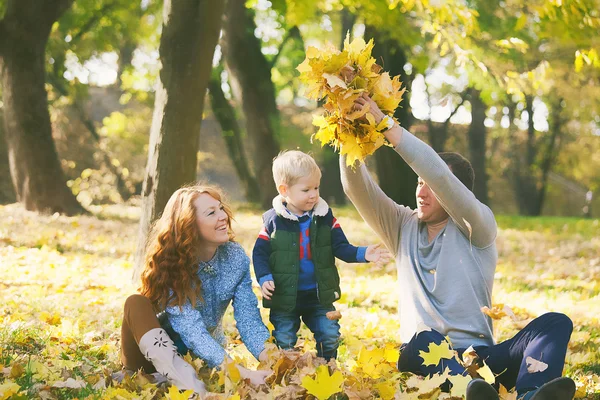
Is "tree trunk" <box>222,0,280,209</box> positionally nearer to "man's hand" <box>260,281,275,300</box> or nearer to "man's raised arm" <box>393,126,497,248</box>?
"man's hand" <box>260,281,275,300</box>

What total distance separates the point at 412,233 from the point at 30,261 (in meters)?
4.70

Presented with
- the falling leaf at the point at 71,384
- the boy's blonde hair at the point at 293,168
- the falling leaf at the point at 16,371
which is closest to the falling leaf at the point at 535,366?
the boy's blonde hair at the point at 293,168

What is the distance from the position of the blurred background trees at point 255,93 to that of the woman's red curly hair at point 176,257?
1356 millimetres

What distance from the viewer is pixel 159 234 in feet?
11.8

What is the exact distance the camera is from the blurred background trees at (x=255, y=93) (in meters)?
6.27

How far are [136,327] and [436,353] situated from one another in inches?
54.4

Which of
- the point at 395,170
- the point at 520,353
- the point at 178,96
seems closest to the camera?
the point at 520,353

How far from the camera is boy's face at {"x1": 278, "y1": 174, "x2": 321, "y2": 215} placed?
12.2 ft

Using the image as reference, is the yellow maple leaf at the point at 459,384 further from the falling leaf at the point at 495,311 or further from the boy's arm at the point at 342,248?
the boy's arm at the point at 342,248

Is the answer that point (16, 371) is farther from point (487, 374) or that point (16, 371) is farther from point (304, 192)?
point (487, 374)

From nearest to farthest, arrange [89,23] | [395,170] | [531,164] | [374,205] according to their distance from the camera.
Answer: [374,205] → [395,170] → [89,23] → [531,164]

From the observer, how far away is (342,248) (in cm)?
381

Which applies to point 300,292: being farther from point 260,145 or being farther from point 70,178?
point 70,178

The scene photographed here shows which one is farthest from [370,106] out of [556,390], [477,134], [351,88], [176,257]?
[477,134]
